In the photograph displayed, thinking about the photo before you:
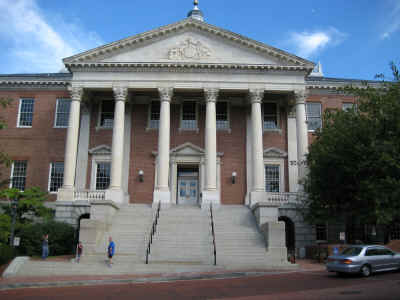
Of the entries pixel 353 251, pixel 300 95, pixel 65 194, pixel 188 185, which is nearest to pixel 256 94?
pixel 300 95

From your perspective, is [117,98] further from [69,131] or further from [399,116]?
[399,116]

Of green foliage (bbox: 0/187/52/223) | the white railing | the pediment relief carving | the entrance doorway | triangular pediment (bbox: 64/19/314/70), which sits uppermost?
triangular pediment (bbox: 64/19/314/70)

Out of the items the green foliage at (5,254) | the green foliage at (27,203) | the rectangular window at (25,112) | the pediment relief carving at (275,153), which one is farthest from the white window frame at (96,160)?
the pediment relief carving at (275,153)

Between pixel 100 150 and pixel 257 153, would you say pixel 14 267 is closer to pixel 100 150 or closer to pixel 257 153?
pixel 100 150

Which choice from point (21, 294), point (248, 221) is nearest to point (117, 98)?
point (248, 221)

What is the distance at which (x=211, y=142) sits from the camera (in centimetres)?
3005

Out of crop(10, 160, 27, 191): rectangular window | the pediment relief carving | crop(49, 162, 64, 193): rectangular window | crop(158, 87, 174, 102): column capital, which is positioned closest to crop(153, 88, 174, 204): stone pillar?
crop(158, 87, 174, 102): column capital

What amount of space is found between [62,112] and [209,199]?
15190 millimetres

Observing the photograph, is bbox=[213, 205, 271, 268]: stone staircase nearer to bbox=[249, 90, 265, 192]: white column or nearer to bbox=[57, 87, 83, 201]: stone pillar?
bbox=[249, 90, 265, 192]: white column

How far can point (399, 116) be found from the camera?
1955 centimetres

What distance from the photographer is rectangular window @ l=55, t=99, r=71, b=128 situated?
3478cm

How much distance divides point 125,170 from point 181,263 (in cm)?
1393

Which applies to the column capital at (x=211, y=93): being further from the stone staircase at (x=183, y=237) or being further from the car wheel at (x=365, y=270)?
the car wheel at (x=365, y=270)

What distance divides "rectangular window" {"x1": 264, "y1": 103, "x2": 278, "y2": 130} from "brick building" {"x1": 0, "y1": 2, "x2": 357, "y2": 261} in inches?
3.2
